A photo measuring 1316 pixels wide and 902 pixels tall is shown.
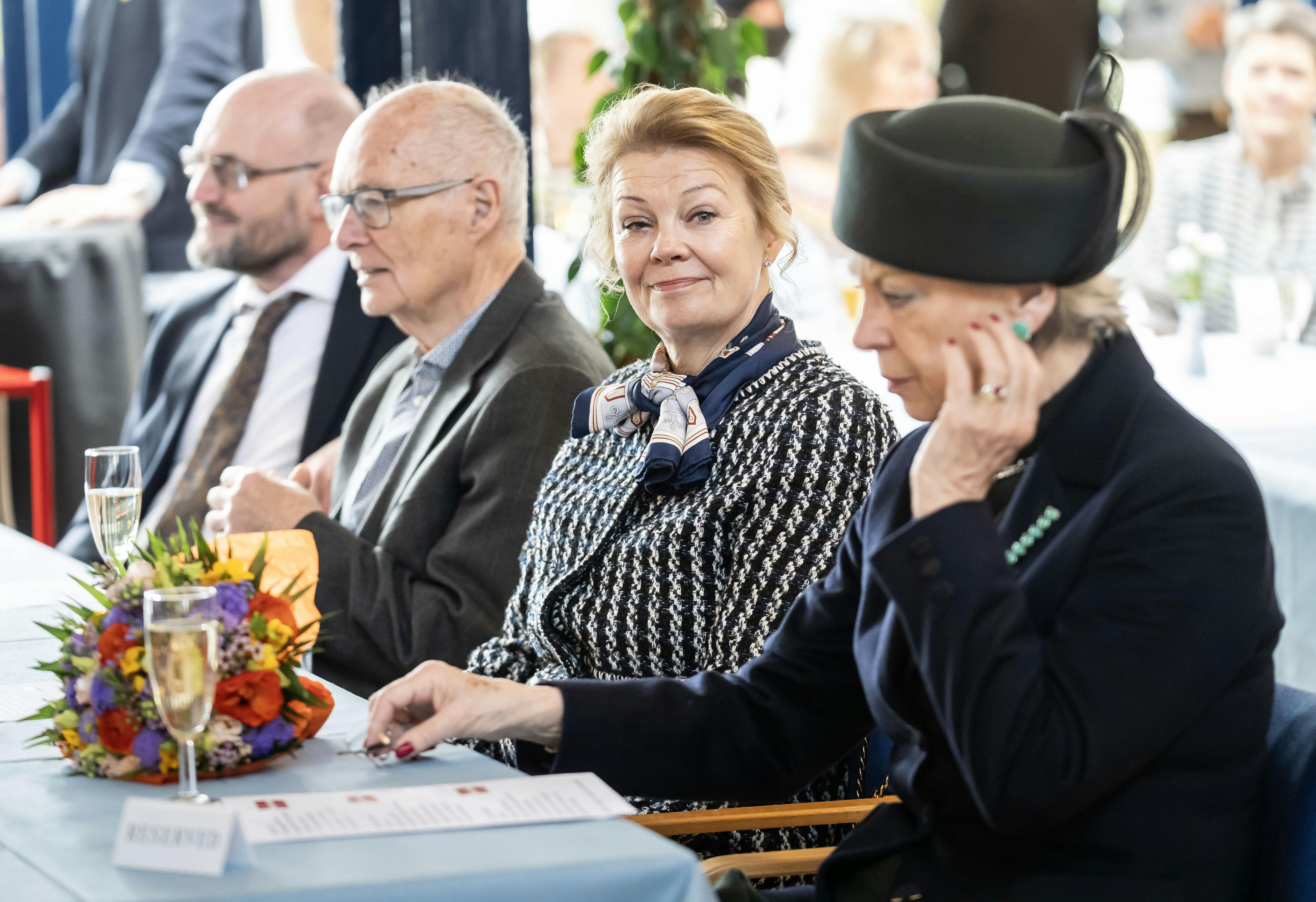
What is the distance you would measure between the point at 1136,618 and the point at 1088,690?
7cm

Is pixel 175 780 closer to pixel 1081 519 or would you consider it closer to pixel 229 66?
pixel 1081 519

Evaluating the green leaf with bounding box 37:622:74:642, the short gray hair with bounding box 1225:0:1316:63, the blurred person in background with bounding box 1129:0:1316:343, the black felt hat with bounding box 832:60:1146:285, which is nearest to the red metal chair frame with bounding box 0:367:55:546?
the green leaf with bounding box 37:622:74:642

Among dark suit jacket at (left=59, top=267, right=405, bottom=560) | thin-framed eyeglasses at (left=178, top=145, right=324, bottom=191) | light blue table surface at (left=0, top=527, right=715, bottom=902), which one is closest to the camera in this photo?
light blue table surface at (left=0, top=527, right=715, bottom=902)

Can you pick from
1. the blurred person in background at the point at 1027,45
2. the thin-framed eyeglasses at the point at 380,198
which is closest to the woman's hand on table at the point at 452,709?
the thin-framed eyeglasses at the point at 380,198

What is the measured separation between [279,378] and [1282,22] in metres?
4.09

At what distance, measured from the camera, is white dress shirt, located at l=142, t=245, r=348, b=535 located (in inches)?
138

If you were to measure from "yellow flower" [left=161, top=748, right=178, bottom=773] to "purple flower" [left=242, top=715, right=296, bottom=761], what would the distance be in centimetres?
6

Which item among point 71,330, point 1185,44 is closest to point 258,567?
point 71,330

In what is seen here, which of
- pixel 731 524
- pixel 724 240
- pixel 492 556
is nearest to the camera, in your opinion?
pixel 731 524

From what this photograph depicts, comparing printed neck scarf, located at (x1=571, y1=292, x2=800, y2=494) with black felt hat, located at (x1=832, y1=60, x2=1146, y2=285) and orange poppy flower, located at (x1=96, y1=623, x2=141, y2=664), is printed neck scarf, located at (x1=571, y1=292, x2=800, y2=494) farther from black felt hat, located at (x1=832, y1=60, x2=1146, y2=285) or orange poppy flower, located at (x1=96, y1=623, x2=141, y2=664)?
orange poppy flower, located at (x1=96, y1=623, x2=141, y2=664)

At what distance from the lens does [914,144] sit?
1.44 m

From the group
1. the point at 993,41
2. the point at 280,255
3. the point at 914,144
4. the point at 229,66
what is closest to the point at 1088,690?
the point at 914,144

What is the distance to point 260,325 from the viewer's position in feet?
11.8

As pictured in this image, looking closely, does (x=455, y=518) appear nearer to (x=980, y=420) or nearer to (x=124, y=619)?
(x=124, y=619)
